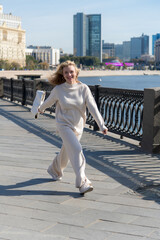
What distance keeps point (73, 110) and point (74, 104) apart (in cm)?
9

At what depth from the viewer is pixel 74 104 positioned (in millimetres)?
4375

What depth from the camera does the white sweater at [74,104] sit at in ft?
14.4

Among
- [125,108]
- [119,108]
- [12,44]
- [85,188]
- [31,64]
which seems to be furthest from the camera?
[12,44]

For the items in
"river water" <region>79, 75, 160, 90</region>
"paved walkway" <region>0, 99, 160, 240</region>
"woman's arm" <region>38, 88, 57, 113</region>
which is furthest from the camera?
"river water" <region>79, 75, 160, 90</region>

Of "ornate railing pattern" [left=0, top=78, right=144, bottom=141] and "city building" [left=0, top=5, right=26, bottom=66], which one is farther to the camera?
"city building" [left=0, top=5, right=26, bottom=66]

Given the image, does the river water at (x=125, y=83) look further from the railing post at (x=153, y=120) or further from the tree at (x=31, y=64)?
the railing post at (x=153, y=120)

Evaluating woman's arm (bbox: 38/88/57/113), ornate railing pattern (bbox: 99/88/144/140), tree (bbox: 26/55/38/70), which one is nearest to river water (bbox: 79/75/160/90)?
tree (bbox: 26/55/38/70)

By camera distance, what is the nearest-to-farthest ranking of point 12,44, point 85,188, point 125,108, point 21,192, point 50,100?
point 85,188 < point 21,192 < point 50,100 < point 125,108 < point 12,44

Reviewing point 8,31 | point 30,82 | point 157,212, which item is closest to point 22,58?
point 8,31

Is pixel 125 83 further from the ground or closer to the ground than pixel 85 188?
closer to the ground

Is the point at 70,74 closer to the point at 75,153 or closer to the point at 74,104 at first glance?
the point at 74,104

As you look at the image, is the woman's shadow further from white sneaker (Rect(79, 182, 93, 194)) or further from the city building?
the city building

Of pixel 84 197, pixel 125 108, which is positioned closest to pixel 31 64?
pixel 125 108

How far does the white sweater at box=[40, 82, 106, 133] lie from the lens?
4387mm
